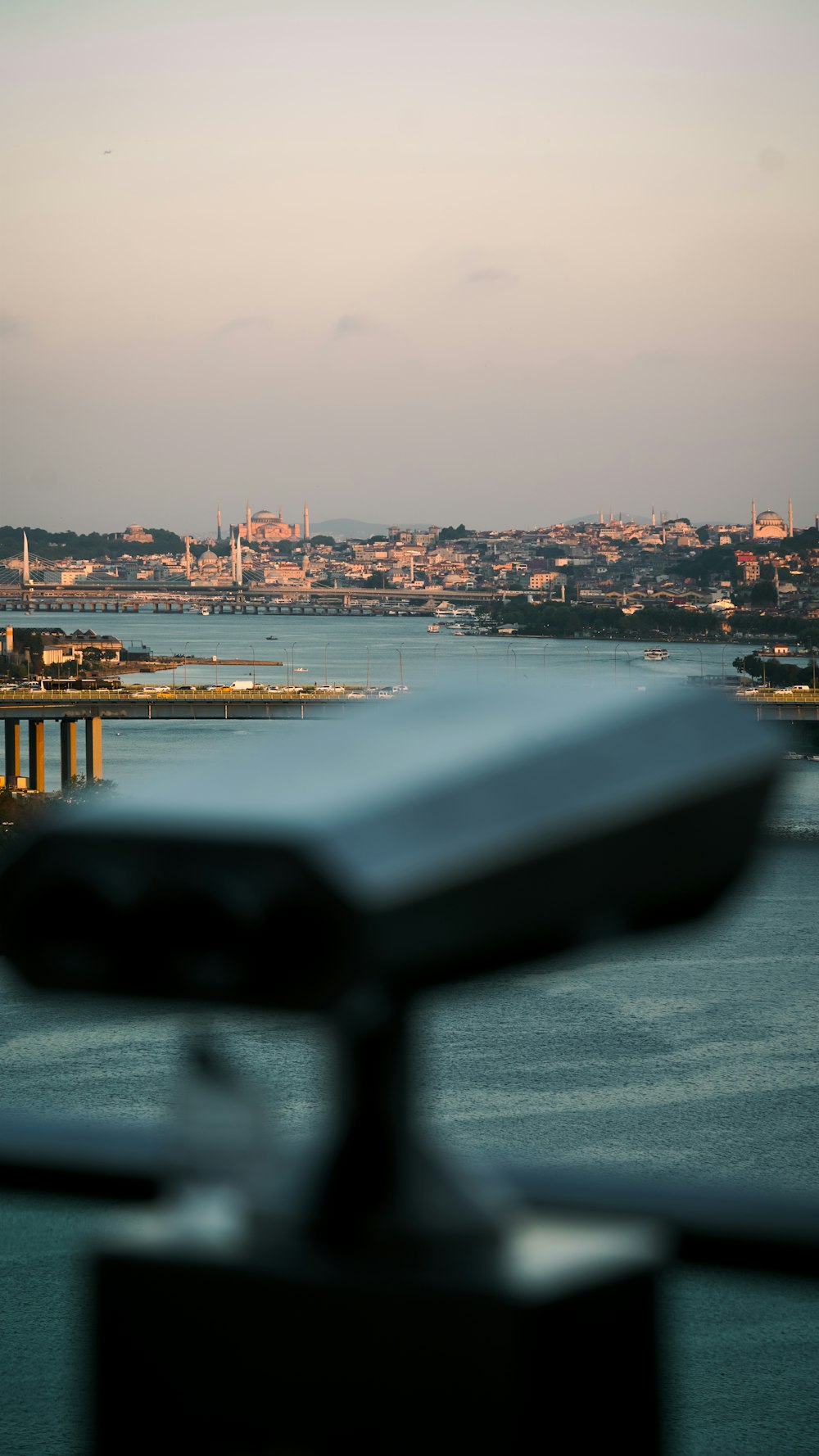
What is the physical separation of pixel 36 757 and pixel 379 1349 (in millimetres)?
20217

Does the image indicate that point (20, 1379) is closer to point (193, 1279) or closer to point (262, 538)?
point (193, 1279)

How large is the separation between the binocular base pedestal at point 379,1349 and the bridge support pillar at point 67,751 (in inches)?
761

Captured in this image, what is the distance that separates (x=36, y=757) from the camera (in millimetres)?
19859

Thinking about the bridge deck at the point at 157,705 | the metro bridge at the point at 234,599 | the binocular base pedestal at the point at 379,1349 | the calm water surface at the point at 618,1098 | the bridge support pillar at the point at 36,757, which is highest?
the binocular base pedestal at the point at 379,1349

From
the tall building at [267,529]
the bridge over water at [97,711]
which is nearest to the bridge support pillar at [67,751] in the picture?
the bridge over water at [97,711]

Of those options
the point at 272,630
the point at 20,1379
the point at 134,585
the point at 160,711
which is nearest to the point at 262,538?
the point at 134,585

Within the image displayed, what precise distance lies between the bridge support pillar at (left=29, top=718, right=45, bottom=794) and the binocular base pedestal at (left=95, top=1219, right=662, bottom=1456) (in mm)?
19150

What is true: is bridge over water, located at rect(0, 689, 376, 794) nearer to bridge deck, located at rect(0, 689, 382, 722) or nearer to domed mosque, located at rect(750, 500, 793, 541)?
bridge deck, located at rect(0, 689, 382, 722)

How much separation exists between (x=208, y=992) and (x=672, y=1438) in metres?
0.11

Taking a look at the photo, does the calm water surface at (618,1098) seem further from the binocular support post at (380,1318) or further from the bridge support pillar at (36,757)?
the binocular support post at (380,1318)

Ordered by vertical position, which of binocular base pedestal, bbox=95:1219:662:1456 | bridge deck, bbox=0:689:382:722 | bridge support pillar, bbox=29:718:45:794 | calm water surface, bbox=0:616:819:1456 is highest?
binocular base pedestal, bbox=95:1219:662:1456

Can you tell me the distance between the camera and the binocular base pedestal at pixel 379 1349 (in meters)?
0.21

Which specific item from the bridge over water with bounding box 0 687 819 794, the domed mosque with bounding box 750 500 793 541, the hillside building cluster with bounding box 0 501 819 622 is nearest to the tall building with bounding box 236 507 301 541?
the hillside building cluster with bounding box 0 501 819 622

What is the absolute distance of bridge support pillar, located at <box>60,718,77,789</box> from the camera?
19.6 m
